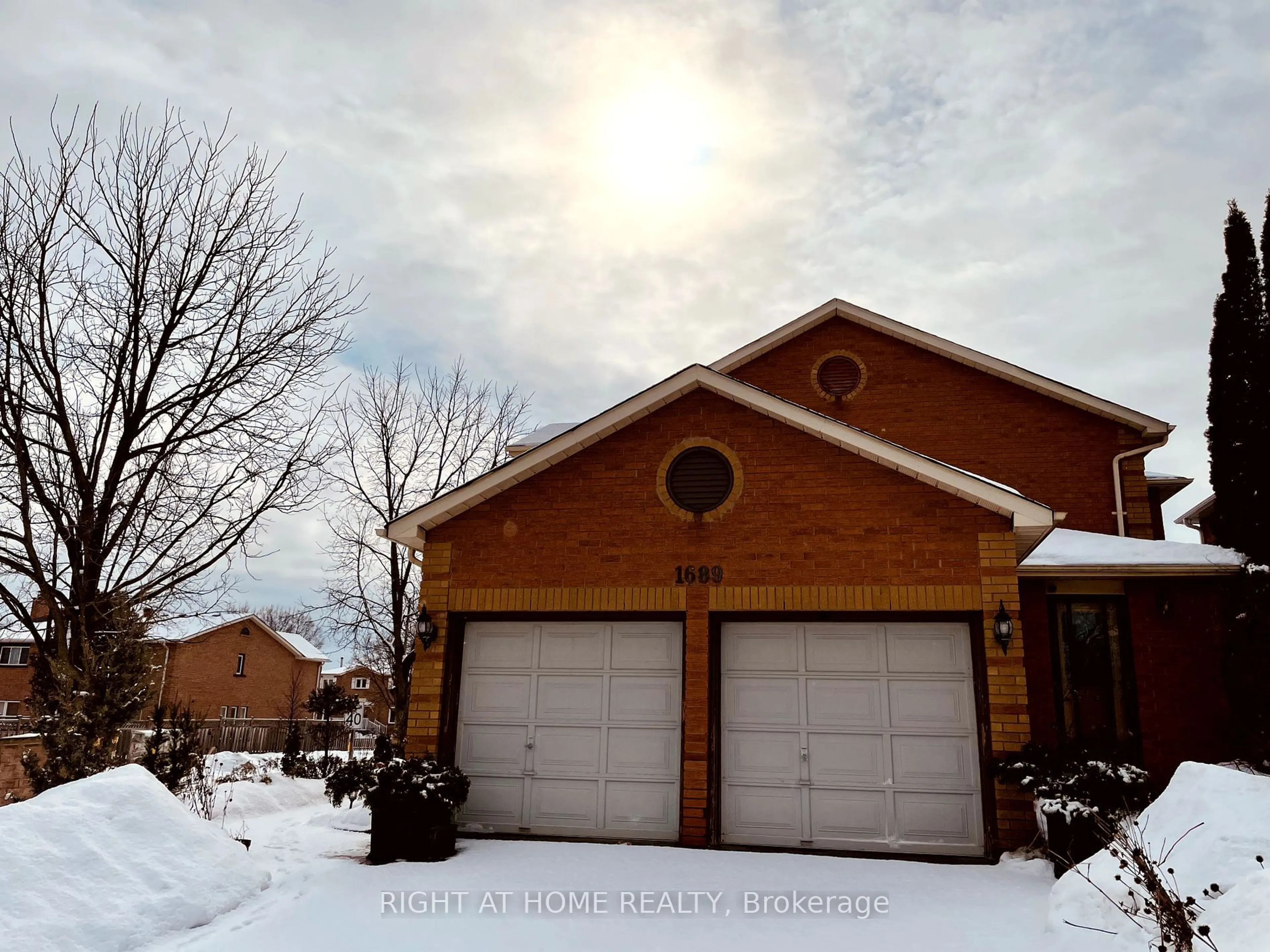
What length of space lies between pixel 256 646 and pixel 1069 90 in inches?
1625

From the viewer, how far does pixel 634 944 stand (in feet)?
19.6

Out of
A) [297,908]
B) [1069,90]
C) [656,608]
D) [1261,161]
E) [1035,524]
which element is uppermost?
[1261,161]

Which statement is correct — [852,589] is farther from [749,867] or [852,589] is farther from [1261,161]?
[1261,161]

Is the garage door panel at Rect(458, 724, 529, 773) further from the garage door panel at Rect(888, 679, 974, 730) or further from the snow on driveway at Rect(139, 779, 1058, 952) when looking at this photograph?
the garage door panel at Rect(888, 679, 974, 730)

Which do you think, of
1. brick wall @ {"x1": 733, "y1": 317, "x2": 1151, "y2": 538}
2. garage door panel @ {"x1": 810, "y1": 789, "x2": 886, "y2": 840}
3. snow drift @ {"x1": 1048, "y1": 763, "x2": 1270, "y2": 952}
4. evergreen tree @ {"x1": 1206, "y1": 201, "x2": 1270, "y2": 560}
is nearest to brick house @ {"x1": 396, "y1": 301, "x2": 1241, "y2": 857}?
garage door panel @ {"x1": 810, "y1": 789, "x2": 886, "y2": 840}

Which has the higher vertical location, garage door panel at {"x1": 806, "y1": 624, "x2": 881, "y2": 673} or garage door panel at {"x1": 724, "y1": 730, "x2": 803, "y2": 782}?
garage door panel at {"x1": 806, "y1": 624, "x2": 881, "y2": 673}

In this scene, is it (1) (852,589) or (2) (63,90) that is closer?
(1) (852,589)

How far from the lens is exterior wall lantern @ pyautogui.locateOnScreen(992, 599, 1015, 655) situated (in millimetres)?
8742

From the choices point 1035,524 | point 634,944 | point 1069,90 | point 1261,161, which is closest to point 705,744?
point 634,944

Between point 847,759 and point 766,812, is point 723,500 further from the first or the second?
point 766,812

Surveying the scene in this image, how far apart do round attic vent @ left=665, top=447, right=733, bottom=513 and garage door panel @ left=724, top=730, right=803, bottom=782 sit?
263cm

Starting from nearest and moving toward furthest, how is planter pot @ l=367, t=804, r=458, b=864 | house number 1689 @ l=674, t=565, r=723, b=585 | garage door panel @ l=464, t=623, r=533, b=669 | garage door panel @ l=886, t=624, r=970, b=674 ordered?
planter pot @ l=367, t=804, r=458, b=864 → garage door panel @ l=886, t=624, r=970, b=674 → house number 1689 @ l=674, t=565, r=723, b=585 → garage door panel @ l=464, t=623, r=533, b=669

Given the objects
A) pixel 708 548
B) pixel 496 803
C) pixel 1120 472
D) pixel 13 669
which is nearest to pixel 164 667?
pixel 496 803

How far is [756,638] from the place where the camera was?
9789mm
